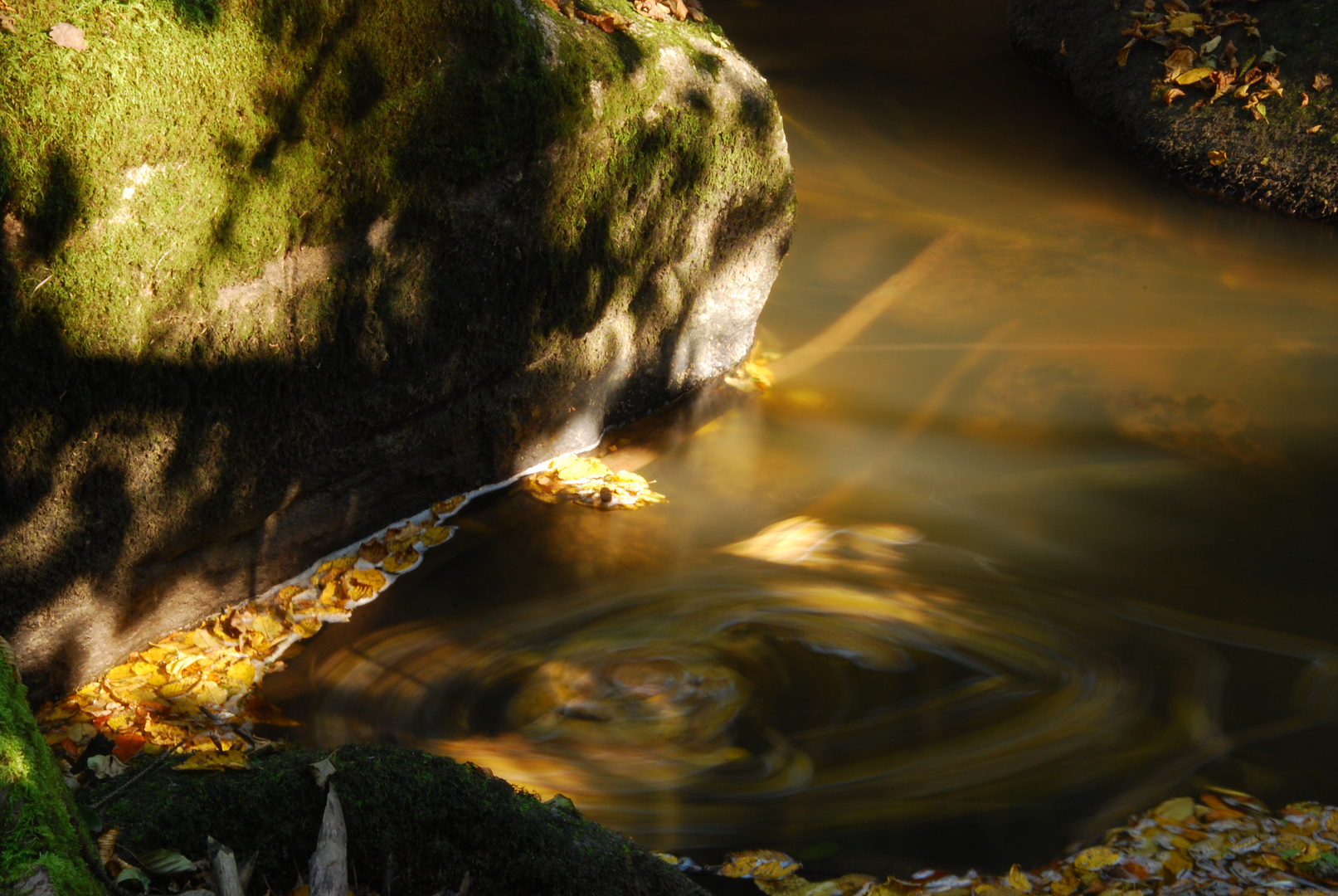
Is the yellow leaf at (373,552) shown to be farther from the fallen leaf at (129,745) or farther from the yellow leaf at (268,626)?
the fallen leaf at (129,745)

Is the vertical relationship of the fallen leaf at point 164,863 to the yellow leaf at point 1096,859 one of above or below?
above

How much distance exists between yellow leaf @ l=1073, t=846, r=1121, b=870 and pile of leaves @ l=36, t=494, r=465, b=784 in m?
2.49

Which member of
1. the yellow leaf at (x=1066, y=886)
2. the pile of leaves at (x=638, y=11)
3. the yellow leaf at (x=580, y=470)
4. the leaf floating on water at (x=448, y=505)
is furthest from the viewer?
the yellow leaf at (x=580, y=470)

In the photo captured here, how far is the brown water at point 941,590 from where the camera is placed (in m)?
3.37

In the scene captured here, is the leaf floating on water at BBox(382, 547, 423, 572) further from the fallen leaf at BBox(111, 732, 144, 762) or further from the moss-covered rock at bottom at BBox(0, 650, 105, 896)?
the moss-covered rock at bottom at BBox(0, 650, 105, 896)

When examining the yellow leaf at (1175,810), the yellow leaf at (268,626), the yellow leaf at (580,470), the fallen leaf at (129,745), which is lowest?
the fallen leaf at (129,745)

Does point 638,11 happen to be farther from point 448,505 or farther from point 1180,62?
point 1180,62

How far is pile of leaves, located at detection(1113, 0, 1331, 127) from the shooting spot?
7676 mm

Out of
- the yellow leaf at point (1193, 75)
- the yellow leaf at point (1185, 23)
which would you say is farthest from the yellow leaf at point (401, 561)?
the yellow leaf at point (1185, 23)

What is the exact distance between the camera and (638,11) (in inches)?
190

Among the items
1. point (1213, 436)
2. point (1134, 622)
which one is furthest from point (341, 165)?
point (1213, 436)

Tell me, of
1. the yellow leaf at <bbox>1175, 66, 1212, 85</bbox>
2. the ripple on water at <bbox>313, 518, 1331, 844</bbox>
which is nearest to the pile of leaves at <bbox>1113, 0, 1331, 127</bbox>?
the yellow leaf at <bbox>1175, 66, 1212, 85</bbox>

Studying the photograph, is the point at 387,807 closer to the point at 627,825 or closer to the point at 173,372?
the point at 627,825

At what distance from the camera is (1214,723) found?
359cm
